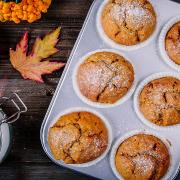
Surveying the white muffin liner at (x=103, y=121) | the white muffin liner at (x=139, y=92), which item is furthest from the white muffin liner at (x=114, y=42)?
the white muffin liner at (x=103, y=121)

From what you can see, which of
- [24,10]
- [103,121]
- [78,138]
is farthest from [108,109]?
[24,10]

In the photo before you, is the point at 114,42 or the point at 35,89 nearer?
the point at 114,42

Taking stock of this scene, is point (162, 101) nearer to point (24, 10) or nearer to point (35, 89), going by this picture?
point (35, 89)

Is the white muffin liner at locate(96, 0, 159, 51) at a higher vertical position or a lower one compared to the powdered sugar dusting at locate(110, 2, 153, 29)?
lower

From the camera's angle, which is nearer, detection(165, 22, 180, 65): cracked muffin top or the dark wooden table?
detection(165, 22, 180, 65): cracked muffin top

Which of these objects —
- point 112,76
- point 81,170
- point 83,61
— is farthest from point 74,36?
point 81,170

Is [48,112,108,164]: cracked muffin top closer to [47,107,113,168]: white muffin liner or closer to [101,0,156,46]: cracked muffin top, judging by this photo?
[47,107,113,168]: white muffin liner

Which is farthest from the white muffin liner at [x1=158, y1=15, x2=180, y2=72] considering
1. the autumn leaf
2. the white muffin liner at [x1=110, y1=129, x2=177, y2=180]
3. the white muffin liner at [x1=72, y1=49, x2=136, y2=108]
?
the autumn leaf
